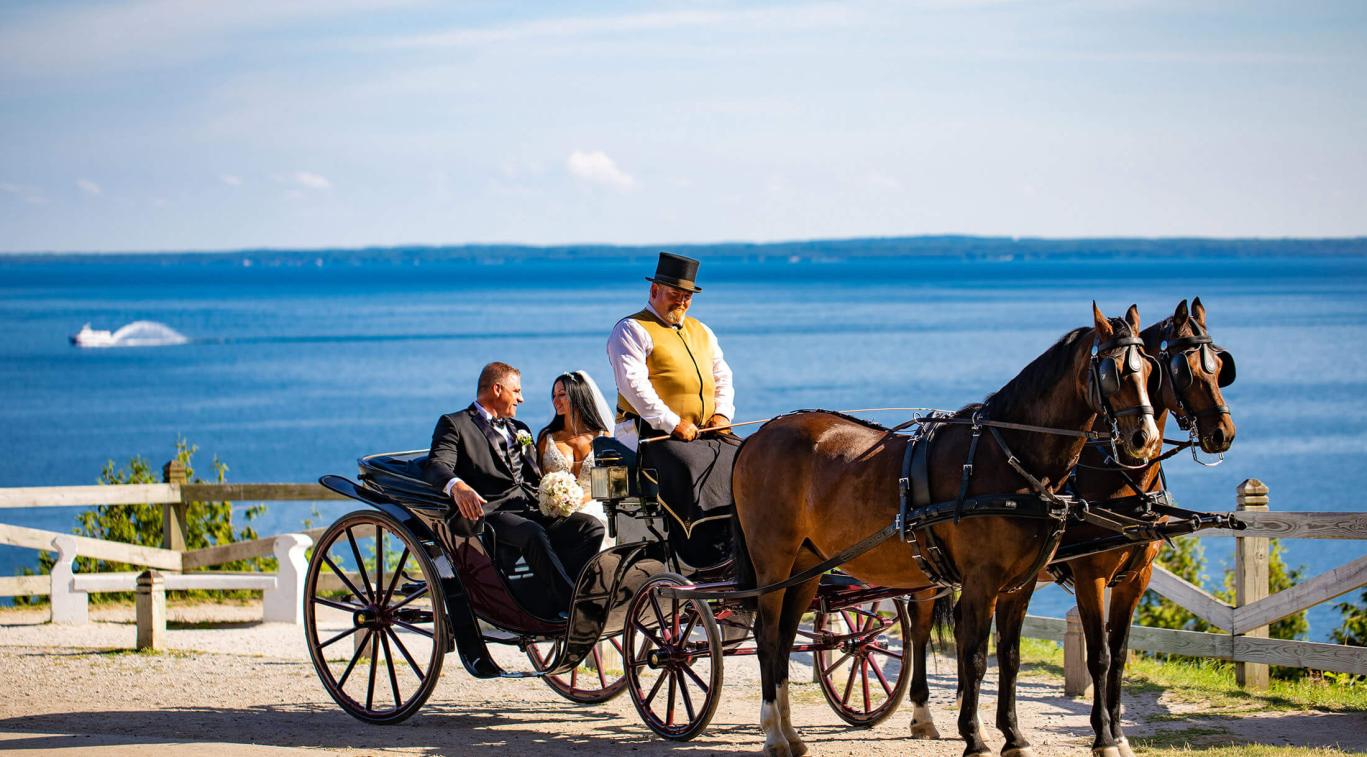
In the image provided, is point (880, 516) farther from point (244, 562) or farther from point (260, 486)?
point (244, 562)

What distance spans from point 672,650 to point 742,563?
61 cm

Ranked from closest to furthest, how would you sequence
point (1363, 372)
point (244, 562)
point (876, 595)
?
point (876, 595), point (244, 562), point (1363, 372)

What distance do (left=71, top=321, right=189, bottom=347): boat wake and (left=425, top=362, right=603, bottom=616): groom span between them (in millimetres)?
100161

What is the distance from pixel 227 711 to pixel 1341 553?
82.1ft

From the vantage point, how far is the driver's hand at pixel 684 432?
28.9 feet

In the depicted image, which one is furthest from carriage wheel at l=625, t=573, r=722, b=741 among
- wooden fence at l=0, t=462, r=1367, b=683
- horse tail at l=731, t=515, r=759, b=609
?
wooden fence at l=0, t=462, r=1367, b=683

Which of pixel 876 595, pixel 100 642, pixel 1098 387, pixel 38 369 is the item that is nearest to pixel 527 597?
pixel 876 595

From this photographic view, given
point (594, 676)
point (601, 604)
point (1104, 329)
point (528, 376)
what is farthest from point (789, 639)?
point (528, 376)

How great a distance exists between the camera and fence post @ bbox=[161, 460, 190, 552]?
565 inches

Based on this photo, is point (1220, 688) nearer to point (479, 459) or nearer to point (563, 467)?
point (563, 467)

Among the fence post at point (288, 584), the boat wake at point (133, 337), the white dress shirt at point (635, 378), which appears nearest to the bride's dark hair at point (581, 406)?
the white dress shirt at point (635, 378)

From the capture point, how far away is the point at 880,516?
25.5ft

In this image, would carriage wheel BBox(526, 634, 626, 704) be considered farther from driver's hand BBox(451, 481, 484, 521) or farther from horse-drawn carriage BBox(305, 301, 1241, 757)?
driver's hand BBox(451, 481, 484, 521)

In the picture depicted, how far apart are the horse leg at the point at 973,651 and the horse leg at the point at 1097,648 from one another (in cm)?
63
